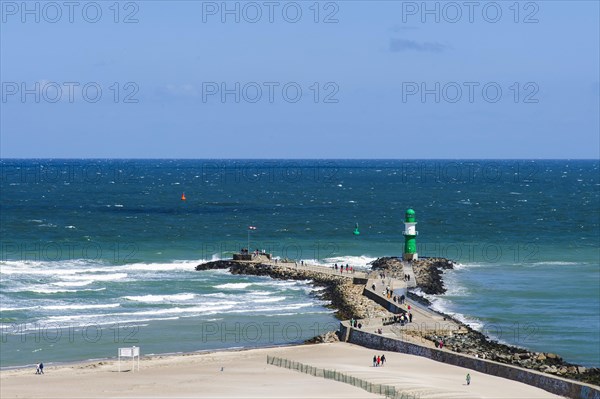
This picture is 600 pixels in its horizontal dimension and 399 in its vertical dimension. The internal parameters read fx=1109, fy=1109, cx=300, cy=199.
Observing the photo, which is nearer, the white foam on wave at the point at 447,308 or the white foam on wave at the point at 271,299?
the white foam on wave at the point at 447,308

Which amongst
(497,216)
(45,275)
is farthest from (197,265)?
(497,216)

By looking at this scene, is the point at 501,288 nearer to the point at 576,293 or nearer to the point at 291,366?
the point at 576,293

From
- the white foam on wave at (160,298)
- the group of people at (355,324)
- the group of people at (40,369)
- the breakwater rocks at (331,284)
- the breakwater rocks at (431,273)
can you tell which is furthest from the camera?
the breakwater rocks at (431,273)

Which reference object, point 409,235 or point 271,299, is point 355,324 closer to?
point 271,299

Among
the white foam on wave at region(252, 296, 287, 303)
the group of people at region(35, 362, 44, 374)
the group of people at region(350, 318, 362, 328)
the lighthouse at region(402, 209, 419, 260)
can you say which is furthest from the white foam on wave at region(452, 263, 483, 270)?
the group of people at region(35, 362, 44, 374)

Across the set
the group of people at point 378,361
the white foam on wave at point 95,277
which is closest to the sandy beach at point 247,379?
the group of people at point 378,361

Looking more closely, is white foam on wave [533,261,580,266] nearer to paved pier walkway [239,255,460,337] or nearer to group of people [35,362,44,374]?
paved pier walkway [239,255,460,337]

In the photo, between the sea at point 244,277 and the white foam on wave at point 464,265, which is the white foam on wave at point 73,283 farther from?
the white foam on wave at point 464,265
